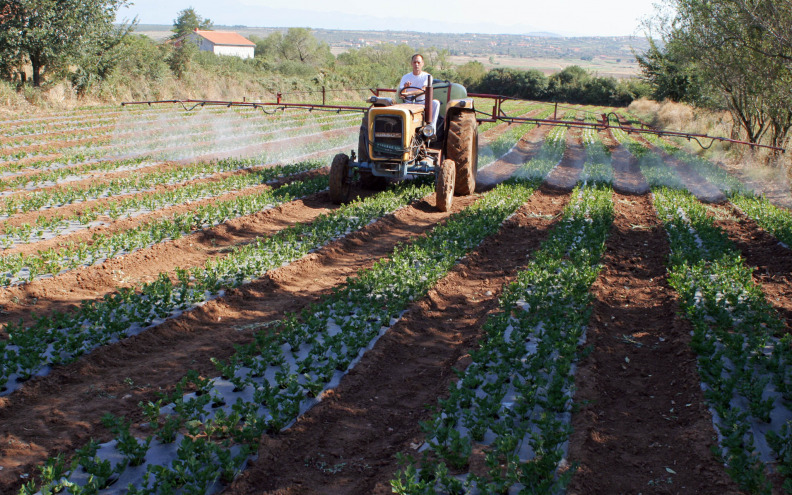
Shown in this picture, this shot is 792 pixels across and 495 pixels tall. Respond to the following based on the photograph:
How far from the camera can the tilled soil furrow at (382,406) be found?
12.4 feet

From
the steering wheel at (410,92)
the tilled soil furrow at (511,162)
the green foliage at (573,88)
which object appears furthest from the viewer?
the green foliage at (573,88)

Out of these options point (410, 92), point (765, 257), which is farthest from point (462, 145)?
point (765, 257)

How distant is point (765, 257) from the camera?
358 inches

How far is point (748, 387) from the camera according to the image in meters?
4.45

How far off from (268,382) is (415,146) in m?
7.16

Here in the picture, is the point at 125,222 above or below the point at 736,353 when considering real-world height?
above

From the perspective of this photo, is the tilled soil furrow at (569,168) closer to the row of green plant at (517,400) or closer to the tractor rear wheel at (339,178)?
the tractor rear wheel at (339,178)

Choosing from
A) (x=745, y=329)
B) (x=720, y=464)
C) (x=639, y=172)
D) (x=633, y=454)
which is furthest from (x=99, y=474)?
(x=639, y=172)

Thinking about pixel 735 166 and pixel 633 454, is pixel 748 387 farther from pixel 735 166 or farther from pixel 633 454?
pixel 735 166

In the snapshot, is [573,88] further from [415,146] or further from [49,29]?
[415,146]

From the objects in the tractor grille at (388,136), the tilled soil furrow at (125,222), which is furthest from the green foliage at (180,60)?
the tractor grille at (388,136)

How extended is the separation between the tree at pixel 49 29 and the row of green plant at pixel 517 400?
24.9 metres

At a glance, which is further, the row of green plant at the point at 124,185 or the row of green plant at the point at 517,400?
the row of green plant at the point at 124,185

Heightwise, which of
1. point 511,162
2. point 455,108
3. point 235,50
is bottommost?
point 511,162
